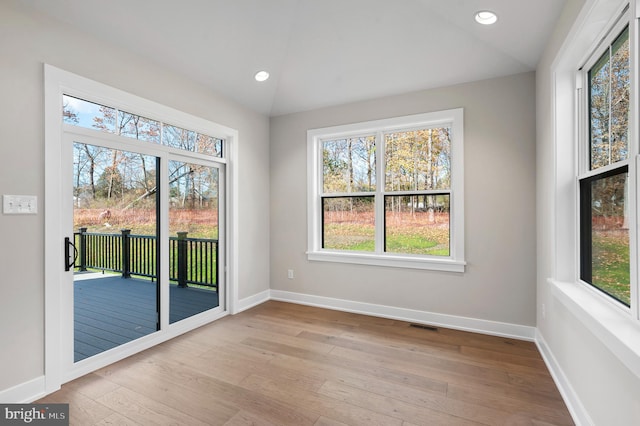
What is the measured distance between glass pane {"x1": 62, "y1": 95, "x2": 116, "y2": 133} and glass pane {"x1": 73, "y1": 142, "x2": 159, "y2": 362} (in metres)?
0.18

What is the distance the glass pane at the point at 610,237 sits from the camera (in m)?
1.65

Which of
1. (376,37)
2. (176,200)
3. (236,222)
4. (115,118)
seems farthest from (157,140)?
(376,37)

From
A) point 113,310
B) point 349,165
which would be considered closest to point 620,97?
point 349,165

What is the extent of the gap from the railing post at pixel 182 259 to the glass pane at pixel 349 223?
1794 mm

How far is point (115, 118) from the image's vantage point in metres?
2.73

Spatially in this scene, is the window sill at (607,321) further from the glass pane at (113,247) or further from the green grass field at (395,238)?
the glass pane at (113,247)

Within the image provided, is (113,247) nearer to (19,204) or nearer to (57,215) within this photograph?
(57,215)

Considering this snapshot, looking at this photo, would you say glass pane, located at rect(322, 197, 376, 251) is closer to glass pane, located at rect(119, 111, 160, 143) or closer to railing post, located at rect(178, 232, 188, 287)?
railing post, located at rect(178, 232, 188, 287)

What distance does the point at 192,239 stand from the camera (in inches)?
138

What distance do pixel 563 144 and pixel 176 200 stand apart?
353 centimetres

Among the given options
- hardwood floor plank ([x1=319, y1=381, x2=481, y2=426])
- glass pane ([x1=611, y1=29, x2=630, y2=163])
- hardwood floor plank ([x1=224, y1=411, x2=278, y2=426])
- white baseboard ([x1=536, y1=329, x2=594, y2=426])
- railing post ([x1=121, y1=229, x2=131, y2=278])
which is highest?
glass pane ([x1=611, y1=29, x2=630, y2=163])

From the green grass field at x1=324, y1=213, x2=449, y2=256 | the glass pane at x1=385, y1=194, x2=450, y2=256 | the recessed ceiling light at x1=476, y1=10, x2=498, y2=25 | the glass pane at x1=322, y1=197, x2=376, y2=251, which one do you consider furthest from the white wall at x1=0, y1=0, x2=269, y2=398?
the glass pane at x1=385, y1=194, x2=450, y2=256

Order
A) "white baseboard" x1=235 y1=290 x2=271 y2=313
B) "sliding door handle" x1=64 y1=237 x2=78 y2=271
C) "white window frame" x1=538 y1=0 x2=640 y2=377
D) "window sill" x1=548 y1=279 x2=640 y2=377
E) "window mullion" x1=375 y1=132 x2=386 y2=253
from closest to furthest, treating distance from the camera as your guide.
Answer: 1. "window sill" x1=548 y1=279 x2=640 y2=377
2. "white window frame" x1=538 y1=0 x2=640 y2=377
3. "sliding door handle" x1=64 y1=237 x2=78 y2=271
4. "window mullion" x1=375 y1=132 x2=386 y2=253
5. "white baseboard" x1=235 y1=290 x2=271 y2=313

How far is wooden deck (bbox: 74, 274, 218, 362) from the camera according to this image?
2520 millimetres
